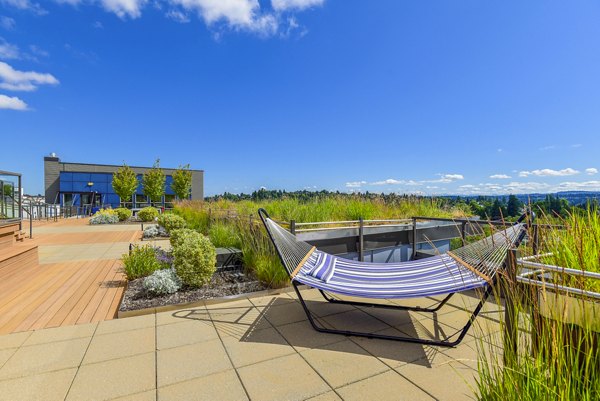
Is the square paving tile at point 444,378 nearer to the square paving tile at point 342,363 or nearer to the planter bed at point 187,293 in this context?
the square paving tile at point 342,363

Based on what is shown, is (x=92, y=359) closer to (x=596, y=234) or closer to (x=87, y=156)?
(x=596, y=234)

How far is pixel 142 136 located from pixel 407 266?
2662 cm

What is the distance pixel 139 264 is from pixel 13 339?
168 centimetres

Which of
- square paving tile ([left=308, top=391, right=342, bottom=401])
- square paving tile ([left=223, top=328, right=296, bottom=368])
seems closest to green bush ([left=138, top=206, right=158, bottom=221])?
square paving tile ([left=223, top=328, right=296, bottom=368])

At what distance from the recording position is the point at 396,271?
8.82 ft

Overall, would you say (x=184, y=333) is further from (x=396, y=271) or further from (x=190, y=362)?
(x=396, y=271)

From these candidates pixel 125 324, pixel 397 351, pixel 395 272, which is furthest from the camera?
pixel 395 272

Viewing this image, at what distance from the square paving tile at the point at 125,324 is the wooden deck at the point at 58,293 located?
7.6 inches

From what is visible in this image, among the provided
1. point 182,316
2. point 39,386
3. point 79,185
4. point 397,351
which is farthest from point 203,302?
point 79,185

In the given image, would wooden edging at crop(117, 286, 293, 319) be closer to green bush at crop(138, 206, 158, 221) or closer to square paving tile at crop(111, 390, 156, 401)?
square paving tile at crop(111, 390, 156, 401)

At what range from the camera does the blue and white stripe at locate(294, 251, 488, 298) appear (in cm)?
205

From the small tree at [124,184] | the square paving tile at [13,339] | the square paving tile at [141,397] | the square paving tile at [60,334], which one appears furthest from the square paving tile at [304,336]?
the small tree at [124,184]

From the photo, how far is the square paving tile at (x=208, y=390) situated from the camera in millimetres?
1533

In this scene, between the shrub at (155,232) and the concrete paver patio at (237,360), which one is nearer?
the concrete paver patio at (237,360)
